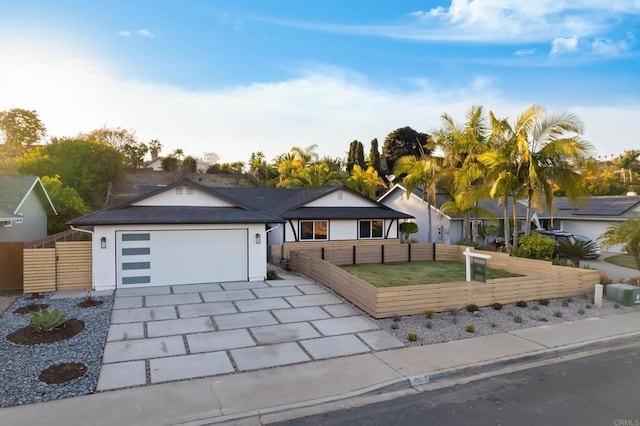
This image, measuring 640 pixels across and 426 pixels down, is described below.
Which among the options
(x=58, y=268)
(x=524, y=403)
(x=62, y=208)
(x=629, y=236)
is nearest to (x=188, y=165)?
(x=62, y=208)

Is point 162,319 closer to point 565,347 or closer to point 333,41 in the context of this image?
point 565,347

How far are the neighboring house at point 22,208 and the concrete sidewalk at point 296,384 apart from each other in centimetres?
1134

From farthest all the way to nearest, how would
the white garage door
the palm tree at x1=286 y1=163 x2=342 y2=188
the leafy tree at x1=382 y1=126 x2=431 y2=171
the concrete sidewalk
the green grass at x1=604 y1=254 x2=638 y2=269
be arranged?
the leafy tree at x1=382 y1=126 x2=431 y2=171
the palm tree at x1=286 y1=163 x2=342 y2=188
the green grass at x1=604 y1=254 x2=638 y2=269
the white garage door
the concrete sidewalk

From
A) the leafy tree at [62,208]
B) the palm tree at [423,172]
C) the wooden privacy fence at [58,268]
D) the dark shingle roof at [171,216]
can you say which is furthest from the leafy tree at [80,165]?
the palm tree at [423,172]

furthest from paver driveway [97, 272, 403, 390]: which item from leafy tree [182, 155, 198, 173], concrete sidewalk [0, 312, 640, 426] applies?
leafy tree [182, 155, 198, 173]

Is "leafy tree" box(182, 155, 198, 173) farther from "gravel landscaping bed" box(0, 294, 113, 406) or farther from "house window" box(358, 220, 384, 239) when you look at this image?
"gravel landscaping bed" box(0, 294, 113, 406)

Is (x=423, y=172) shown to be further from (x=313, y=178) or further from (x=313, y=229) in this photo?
(x=313, y=178)

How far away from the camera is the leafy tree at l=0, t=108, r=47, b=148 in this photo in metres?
45.0

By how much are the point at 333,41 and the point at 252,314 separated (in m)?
12.4

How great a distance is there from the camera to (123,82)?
53.3 ft

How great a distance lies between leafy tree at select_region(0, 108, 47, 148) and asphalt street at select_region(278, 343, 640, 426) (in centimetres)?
5269

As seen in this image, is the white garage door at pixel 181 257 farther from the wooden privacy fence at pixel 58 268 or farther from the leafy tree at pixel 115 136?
the leafy tree at pixel 115 136

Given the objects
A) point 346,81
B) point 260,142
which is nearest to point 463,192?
point 346,81

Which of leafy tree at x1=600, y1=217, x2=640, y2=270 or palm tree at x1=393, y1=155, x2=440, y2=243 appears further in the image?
palm tree at x1=393, y1=155, x2=440, y2=243
